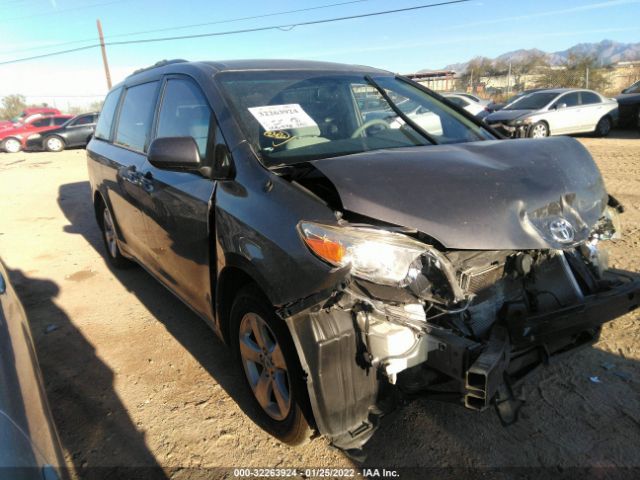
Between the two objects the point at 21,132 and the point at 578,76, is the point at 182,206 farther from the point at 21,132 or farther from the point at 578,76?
the point at 578,76

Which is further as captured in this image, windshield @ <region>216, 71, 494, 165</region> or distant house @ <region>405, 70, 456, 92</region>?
distant house @ <region>405, 70, 456, 92</region>

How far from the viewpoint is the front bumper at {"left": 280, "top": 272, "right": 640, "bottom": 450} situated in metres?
1.84

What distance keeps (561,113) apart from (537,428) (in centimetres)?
1328

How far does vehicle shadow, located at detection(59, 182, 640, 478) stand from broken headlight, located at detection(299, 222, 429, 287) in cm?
71

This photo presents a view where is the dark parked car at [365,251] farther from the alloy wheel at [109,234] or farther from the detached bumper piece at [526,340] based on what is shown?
the alloy wheel at [109,234]

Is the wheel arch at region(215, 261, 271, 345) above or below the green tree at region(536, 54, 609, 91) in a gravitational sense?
below

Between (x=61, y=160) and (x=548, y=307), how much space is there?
60.5 feet

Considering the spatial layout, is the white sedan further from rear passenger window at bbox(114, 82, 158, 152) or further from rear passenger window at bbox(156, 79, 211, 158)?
rear passenger window at bbox(156, 79, 211, 158)

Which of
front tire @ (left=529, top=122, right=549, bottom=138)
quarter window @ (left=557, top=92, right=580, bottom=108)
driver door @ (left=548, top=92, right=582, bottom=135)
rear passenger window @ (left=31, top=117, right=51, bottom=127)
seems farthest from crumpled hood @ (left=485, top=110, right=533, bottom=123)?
rear passenger window @ (left=31, top=117, right=51, bottom=127)

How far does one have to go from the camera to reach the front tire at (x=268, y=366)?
2.08 metres

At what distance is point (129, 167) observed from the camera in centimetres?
366

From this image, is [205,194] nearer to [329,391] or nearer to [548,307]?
[329,391]

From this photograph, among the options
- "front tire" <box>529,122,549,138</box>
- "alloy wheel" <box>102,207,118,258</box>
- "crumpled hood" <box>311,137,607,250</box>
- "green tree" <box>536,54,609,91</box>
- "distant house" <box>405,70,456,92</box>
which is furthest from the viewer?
"distant house" <box>405,70,456,92</box>

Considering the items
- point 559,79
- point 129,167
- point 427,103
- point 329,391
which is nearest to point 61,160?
point 129,167
